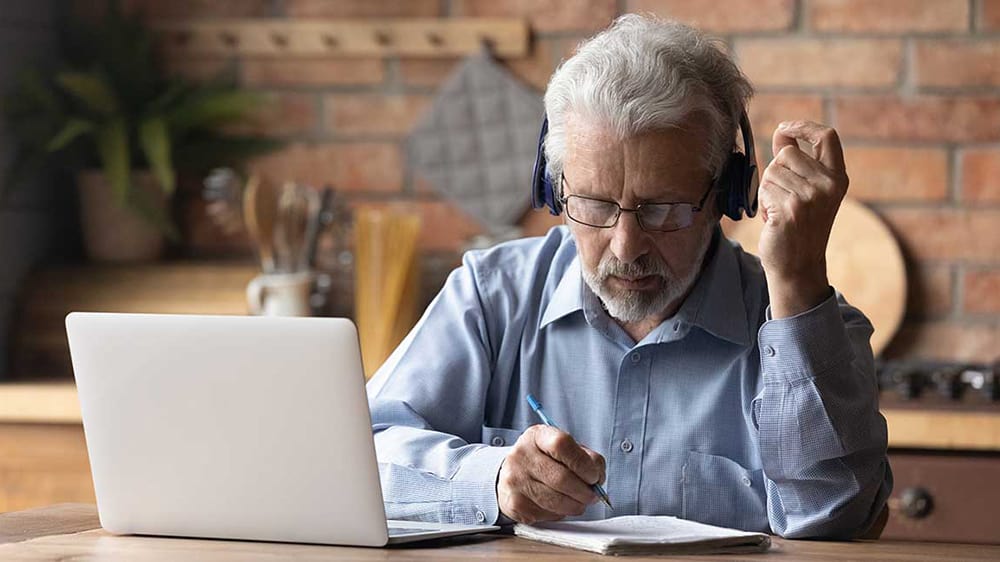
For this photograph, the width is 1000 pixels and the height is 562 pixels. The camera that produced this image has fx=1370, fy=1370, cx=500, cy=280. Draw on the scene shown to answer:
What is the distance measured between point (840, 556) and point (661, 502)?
1.20 ft

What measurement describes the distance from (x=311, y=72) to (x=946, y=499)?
1.55 metres

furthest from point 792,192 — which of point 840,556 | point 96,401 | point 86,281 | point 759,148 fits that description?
point 86,281

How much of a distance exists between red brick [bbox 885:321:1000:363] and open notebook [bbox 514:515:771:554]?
1479mm

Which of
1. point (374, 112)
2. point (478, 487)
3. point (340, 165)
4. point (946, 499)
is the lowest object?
point (946, 499)

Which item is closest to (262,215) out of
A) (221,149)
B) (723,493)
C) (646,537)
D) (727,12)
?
(221,149)

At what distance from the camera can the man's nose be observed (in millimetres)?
1568

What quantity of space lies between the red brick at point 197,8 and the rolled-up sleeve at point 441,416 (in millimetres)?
1381

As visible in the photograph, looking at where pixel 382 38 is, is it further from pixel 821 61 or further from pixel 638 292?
pixel 638 292

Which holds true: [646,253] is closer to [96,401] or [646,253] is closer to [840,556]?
[840,556]

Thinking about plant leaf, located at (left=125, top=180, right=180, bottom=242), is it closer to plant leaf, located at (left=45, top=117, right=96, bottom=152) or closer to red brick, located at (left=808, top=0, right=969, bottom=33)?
plant leaf, located at (left=45, top=117, right=96, bottom=152)

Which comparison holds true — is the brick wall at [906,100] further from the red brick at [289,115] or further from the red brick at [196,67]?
the red brick at [196,67]

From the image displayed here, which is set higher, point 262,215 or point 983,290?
point 262,215

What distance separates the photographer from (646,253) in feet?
5.23

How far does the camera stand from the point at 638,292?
1.62 m
